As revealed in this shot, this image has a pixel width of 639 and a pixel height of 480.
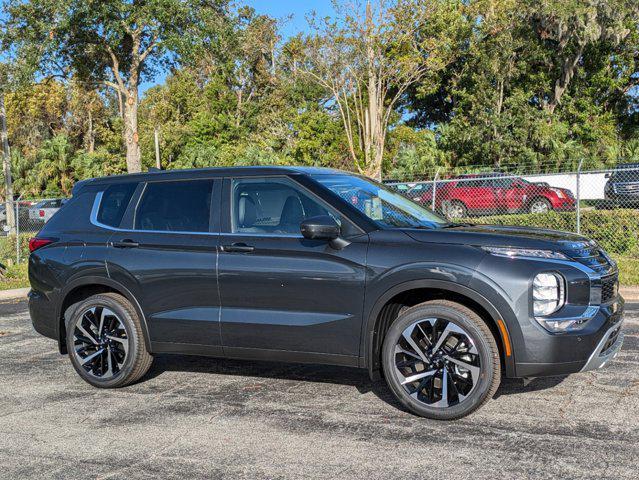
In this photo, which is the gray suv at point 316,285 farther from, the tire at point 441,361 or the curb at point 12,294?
the curb at point 12,294

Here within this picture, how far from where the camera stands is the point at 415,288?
4.91 metres

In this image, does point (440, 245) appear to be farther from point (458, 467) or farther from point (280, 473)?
point (280, 473)

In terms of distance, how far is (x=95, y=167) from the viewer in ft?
149

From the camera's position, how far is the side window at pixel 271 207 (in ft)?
17.7

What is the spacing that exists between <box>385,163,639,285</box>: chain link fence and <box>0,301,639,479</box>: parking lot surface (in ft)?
26.8

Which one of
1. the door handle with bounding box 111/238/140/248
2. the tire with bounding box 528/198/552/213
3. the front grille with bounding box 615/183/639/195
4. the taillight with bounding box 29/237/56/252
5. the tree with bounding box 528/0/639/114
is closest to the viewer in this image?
the door handle with bounding box 111/238/140/248

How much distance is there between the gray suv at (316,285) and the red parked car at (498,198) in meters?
13.8

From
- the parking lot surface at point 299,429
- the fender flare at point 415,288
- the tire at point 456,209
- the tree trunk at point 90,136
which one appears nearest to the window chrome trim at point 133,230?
the fender flare at point 415,288

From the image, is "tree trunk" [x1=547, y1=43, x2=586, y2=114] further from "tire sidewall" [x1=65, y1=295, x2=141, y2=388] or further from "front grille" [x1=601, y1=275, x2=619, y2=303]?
"tire sidewall" [x1=65, y1=295, x2=141, y2=388]

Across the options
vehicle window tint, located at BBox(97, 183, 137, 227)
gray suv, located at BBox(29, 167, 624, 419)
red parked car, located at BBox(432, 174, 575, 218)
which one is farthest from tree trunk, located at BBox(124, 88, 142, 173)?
vehicle window tint, located at BBox(97, 183, 137, 227)

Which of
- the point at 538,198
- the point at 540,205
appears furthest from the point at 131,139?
the point at 540,205

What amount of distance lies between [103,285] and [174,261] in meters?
0.86

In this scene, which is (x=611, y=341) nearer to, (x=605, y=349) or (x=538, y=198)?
(x=605, y=349)

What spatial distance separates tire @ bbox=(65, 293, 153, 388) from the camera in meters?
5.91
